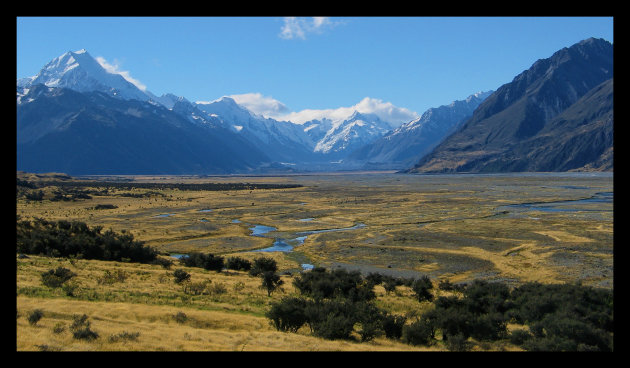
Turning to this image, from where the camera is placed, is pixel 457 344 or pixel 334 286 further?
pixel 334 286

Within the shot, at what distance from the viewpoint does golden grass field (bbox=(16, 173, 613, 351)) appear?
53.8 ft

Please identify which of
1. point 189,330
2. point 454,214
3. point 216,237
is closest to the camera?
point 189,330

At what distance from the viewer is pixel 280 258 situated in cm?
4416

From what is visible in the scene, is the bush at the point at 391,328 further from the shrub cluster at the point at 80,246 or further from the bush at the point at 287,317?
the shrub cluster at the point at 80,246

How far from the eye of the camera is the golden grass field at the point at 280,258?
53.8 ft

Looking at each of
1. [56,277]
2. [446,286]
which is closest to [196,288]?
[56,277]

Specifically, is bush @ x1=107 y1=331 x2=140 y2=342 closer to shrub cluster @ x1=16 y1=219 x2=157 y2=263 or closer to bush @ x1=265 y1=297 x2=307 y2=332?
bush @ x1=265 y1=297 x2=307 y2=332

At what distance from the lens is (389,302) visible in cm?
2653

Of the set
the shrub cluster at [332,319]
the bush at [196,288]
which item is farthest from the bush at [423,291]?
the bush at [196,288]

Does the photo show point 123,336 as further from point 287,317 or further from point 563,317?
point 563,317
